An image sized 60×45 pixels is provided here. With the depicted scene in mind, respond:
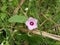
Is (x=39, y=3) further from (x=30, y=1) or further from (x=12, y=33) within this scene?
(x=12, y=33)

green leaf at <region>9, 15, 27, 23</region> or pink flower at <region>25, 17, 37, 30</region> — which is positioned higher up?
green leaf at <region>9, 15, 27, 23</region>

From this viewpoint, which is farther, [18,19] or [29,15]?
Answer: [29,15]

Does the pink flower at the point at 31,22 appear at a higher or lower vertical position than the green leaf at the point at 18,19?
lower

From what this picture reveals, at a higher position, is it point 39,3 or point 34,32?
point 39,3

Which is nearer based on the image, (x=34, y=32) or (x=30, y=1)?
(x=34, y=32)

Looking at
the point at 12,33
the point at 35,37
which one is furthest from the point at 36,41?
the point at 12,33

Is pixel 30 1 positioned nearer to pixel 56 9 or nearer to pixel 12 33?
pixel 56 9

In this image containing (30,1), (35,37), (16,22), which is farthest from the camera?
(30,1)

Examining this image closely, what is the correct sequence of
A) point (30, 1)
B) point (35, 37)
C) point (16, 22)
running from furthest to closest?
1. point (30, 1)
2. point (16, 22)
3. point (35, 37)

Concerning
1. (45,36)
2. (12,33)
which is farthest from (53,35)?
(12,33)
